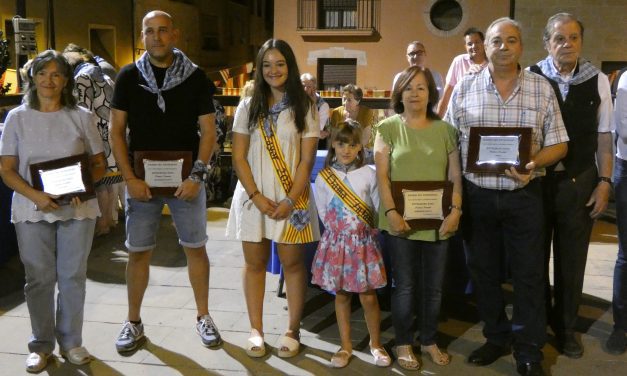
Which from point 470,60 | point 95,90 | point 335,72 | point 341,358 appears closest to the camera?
point 341,358

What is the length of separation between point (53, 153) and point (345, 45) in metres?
15.7

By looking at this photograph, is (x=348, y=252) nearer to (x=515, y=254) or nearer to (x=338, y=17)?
(x=515, y=254)

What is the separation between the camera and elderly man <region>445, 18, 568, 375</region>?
11.2ft

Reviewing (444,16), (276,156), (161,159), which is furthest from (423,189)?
(444,16)

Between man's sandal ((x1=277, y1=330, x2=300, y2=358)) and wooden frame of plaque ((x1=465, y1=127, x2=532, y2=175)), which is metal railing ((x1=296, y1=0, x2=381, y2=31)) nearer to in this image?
man's sandal ((x1=277, y1=330, x2=300, y2=358))

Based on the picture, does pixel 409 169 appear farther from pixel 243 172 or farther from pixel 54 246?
pixel 54 246

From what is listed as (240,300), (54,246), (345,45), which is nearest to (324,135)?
(240,300)

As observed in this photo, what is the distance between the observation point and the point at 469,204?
3.63m

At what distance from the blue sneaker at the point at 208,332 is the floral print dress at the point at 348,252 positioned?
76 cm

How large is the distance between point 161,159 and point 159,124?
0.19 meters

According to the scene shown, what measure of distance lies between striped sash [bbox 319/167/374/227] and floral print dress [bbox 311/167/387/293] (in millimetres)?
18

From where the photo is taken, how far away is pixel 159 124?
3.75 metres

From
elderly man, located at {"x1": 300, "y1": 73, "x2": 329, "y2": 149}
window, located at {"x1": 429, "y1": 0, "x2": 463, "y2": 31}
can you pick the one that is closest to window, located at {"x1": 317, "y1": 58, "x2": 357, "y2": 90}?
window, located at {"x1": 429, "y1": 0, "x2": 463, "y2": 31}

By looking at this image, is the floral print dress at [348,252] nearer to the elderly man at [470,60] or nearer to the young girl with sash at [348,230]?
the young girl with sash at [348,230]
